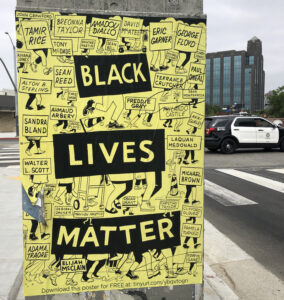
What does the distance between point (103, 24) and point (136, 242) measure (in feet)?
4.99

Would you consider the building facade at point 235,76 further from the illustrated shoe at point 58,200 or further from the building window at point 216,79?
the illustrated shoe at point 58,200

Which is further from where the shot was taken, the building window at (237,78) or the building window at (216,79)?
the building window at (216,79)

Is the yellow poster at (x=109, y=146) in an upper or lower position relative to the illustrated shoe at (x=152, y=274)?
upper

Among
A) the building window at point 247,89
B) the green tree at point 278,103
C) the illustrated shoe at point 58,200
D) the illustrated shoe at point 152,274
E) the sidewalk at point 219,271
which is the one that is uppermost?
the building window at point 247,89

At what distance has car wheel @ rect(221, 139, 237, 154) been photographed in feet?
50.1

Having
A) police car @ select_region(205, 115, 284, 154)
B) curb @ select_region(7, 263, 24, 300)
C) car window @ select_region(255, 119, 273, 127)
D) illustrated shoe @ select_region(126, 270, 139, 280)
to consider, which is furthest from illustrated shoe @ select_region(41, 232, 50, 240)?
car window @ select_region(255, 119, 273, 127)

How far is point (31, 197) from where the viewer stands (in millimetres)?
2115

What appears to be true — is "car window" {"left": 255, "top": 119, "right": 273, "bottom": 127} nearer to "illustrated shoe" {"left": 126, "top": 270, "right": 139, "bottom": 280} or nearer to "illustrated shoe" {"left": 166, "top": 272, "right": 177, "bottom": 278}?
"illustrated shoe" {"left": 166, "top": 272, "right": 177, "bottom": 278}

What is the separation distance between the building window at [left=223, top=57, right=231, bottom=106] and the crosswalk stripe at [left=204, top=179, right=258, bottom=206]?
107 meters

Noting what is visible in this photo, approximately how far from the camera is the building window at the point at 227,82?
109m

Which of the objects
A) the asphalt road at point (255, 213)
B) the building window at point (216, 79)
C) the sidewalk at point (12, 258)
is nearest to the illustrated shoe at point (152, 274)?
the sidewalk at point (12, 258)

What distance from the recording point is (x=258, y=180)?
9102mm

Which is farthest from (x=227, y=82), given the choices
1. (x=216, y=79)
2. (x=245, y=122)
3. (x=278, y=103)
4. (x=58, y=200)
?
(x=58, y=200)

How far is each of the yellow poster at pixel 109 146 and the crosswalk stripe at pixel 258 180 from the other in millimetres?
6441
